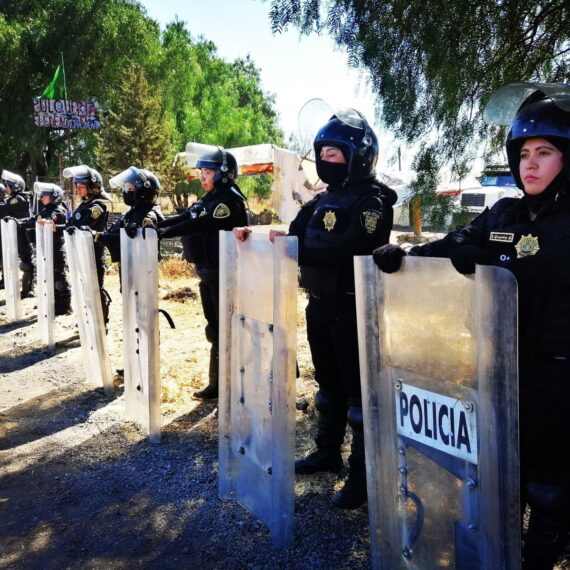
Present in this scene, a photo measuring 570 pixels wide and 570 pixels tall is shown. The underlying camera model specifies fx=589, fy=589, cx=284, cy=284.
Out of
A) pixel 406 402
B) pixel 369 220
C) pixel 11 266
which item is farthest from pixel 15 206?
pixel 406 402

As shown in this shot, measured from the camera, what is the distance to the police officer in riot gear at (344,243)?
3154 mm

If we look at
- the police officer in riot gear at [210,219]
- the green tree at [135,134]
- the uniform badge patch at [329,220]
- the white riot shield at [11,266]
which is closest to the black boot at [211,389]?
the police officer in riot gear at [210,219]

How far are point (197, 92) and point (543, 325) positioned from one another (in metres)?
29.6

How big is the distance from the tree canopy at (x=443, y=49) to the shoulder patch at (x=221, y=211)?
1.43m

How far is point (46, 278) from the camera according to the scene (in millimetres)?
6684

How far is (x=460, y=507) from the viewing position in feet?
6.72

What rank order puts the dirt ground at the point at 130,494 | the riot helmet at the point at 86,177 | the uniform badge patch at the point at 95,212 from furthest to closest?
the uniform badge patch at the point at 95,212
the riot helmet at the point at 86,177
the dirt ground at the point at 130,494

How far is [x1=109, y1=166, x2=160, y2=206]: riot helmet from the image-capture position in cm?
557

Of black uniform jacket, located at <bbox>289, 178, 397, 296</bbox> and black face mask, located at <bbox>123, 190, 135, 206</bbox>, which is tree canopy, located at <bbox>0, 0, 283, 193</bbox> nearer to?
black face mask, located at <bbox>123, 190, 135, 206</bbox>

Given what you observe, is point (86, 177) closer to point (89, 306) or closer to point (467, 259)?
point (89, 306)

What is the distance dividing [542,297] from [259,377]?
145 cm

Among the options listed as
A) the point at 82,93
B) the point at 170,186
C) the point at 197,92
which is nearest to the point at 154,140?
the point at 170,186

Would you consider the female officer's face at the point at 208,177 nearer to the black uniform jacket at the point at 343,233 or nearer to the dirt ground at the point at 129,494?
the black uniform jacket at the point at 343,233

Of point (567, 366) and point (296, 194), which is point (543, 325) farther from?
point (296, 194)
